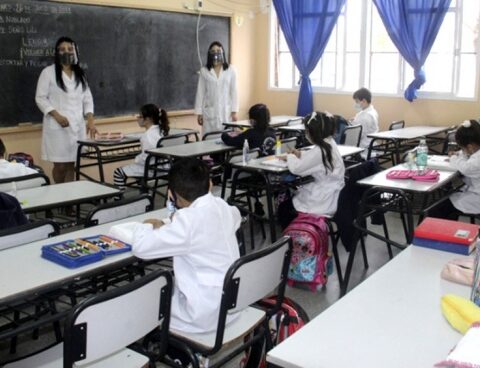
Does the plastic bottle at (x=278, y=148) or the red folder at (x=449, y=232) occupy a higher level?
the plastic bottle at (x=278, y=148)

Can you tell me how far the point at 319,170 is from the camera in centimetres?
398

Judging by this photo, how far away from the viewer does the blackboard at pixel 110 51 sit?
551 cm

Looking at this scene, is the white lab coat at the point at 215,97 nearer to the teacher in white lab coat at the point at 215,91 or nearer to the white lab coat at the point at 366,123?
the teacher in white lab coat at the point at 215,91

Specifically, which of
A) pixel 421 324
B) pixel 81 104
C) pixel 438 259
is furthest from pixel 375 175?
pixel 81 104

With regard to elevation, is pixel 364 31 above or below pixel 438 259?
above

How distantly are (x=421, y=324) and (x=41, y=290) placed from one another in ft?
4.02

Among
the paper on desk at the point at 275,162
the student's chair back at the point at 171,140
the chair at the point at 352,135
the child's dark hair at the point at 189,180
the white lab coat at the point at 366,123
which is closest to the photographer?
the child's dark hair at the point at 189,180

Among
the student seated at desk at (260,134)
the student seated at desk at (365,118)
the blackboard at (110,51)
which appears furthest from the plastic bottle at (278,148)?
the blackboard at (110,51)

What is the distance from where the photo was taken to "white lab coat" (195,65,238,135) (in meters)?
6.90

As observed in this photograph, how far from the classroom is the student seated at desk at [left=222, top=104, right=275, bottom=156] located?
0.01 metres

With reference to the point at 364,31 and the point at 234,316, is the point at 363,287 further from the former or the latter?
the point at 364,31

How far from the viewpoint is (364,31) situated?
7430mm

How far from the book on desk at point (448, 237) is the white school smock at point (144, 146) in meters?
3.30

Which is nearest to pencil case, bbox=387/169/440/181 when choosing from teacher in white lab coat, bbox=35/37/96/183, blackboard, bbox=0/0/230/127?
teacher in white lab coat, bbox=35/37/96/183
